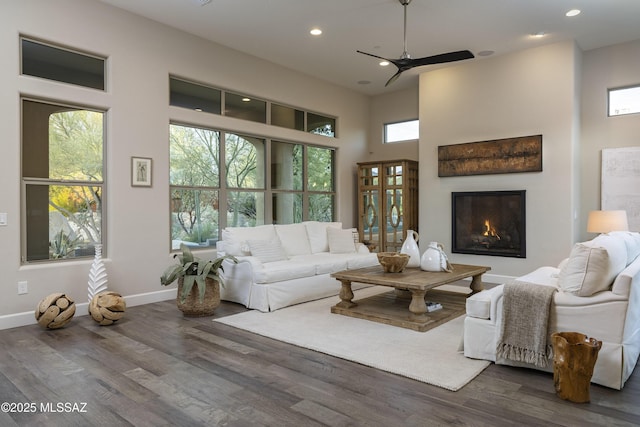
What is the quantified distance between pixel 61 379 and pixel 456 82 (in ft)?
21.1

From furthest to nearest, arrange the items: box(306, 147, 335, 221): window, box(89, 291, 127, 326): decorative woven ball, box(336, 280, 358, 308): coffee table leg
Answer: box(306, 147, 335, 221): window
box(336, 280, 358, 308): coffee table leg
box(89, 291, 127, 326): decorative woven ball

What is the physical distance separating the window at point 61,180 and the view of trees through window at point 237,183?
3.19 ft

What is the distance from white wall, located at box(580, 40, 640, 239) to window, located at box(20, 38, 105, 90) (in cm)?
652

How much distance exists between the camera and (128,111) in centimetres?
500

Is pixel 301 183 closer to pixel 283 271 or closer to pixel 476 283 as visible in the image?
pixel 283 271

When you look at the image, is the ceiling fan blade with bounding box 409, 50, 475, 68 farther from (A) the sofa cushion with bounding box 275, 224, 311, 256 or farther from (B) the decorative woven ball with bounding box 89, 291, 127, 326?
(B) the decorative woven ball with bounding box 89, 291, 127, 326

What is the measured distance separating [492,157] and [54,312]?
19.5ft

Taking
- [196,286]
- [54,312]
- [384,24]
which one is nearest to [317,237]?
[196,286]

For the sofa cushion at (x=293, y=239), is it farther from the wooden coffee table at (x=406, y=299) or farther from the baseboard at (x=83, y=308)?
the baseboard at (x=83, y=308)

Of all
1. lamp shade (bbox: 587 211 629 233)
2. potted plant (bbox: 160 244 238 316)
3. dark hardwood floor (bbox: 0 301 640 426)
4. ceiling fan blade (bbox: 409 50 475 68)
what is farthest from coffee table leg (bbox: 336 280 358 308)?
lamp shade (bbox: 587 211 629 233)

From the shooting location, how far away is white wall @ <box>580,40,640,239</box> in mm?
5793

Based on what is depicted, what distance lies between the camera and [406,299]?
487cm

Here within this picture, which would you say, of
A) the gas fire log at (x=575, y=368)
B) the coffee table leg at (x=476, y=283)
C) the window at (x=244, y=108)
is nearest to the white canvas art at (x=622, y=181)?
the coffee table leg at (x=476, y=283)

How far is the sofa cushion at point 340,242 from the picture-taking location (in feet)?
20.2
